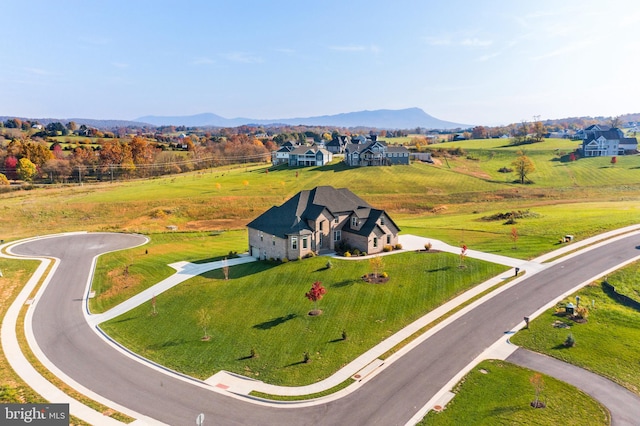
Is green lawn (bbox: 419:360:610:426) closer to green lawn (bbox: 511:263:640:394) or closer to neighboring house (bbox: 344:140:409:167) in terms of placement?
green lawn (bbox: 511:263:640:394)

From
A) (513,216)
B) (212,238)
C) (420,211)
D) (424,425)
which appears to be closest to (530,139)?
(420,211)

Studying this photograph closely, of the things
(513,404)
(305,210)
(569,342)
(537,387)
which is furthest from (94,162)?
(537,387)

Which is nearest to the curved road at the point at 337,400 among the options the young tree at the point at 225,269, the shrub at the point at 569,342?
the shrub at the point at 569,342

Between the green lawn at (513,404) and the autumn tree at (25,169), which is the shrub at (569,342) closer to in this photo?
the green lawn at (513,404)

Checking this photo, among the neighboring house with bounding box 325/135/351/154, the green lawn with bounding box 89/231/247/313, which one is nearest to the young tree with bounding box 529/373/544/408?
the green lawn with bounding box 89/231/247/313

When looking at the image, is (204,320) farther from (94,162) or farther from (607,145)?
(607,145)
